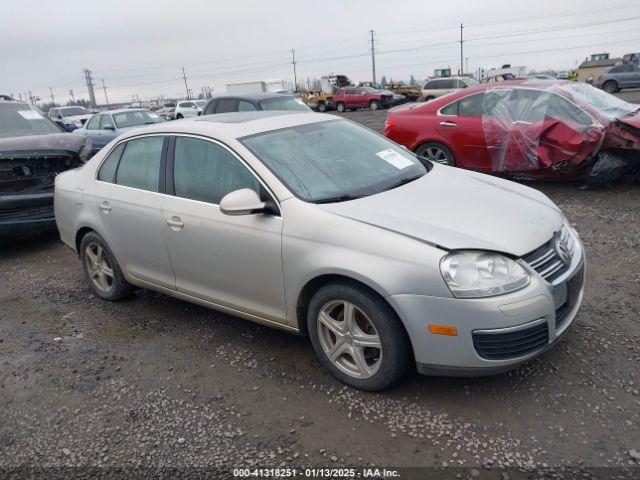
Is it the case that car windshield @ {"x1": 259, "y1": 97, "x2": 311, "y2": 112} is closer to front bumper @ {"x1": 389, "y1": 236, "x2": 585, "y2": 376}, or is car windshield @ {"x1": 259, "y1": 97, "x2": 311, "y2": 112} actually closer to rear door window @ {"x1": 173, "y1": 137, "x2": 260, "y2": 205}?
rear door window @ {"x1": 173, "y1": 137, "x2": 260, "y2": 205}

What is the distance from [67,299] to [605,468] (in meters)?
4.52

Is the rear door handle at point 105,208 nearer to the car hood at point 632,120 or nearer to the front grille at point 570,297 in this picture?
the front grille at point 570,297

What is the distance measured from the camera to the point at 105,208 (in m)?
4.41

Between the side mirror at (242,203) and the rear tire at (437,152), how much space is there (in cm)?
524

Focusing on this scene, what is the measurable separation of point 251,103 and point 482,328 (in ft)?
28.0

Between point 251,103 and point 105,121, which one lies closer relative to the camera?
point 251,103

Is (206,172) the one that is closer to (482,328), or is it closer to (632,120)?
(482,328)

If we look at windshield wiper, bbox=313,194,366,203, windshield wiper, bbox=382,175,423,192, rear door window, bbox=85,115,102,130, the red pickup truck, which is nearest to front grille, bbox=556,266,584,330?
windshield wiper, bbox=382,175,423,192

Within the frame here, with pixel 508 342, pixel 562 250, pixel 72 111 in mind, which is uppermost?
pixel 562 250

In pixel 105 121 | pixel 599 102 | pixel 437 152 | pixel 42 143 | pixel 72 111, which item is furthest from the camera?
pixel 72 111

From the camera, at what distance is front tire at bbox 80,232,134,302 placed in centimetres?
459

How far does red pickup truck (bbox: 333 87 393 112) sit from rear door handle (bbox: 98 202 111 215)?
30318 mm

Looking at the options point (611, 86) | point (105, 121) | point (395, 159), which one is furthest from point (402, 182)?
point (611, 86)

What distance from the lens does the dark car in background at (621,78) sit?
2753 centimetres
